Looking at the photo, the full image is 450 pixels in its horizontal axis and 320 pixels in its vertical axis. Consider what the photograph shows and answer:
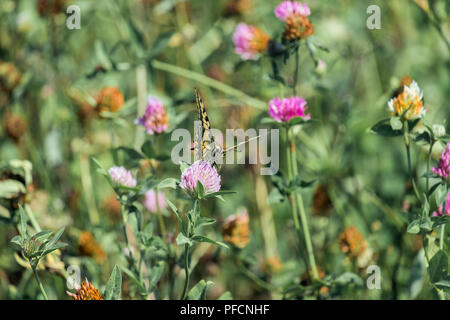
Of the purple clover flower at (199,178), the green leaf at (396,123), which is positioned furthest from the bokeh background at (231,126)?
the purple clover flower at (199,178)

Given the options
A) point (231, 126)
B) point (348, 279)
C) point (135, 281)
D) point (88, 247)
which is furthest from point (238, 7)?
point (135, 281)

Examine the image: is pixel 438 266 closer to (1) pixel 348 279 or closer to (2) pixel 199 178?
(1) pixel 348 279

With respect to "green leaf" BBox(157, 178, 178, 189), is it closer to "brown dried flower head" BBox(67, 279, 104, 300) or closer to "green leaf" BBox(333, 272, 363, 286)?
→ "brown dried flower head" BBox(67, 279, 104, 300)

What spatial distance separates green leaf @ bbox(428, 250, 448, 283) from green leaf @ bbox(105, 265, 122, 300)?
2.23 ft

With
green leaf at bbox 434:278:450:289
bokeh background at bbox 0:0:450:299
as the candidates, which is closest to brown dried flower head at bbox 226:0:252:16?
bokeh background at bbox 0:0:450:299

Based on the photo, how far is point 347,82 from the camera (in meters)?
2.40

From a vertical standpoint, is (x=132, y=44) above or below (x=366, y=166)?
above

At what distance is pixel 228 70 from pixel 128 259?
110 centimetres

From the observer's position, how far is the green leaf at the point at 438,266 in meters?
1.11

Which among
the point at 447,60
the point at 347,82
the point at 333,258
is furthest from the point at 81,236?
the point at 447,60

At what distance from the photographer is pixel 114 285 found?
114 centimetres

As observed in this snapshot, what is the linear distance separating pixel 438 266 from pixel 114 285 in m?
0.71
